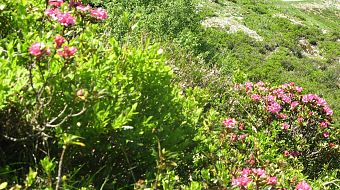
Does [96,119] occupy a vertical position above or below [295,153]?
above

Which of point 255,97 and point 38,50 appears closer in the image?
point 38,50

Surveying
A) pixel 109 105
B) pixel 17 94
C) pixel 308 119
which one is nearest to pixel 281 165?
pixel 109 105

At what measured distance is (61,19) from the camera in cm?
288

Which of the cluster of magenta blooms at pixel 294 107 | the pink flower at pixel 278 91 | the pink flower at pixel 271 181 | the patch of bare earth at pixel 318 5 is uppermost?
the pink flower at pixel 271 181

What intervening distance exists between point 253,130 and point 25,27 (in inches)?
147

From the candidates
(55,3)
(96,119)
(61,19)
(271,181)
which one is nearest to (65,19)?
(61,19)

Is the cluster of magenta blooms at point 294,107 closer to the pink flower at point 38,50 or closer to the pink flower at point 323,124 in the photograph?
the pink flower at point 323,124

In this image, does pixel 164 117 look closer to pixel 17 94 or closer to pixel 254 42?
pixel 17 94

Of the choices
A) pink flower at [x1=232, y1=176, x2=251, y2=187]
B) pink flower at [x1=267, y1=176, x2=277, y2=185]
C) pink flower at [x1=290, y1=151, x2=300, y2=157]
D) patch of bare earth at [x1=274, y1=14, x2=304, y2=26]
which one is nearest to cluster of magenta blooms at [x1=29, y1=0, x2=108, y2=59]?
pink flower at [x1=232, y1=176, x2=251, y2=187]

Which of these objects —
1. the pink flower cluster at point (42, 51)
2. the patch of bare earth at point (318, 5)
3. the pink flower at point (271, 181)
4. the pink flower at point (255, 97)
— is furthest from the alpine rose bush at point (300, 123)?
the patch of bare earth at point (318, 5)

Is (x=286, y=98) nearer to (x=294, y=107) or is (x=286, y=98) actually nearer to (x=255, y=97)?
(x=294, y=107)

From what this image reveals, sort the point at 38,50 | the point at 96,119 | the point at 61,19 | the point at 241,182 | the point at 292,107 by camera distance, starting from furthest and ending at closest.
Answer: the point at 292,107 → the point at 241,182 → the point at 61,19 → the point at 96,119 → the point at 38,50

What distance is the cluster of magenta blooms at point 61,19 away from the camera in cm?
230

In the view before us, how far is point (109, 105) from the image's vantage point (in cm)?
267
